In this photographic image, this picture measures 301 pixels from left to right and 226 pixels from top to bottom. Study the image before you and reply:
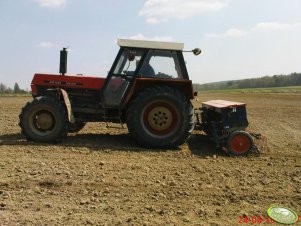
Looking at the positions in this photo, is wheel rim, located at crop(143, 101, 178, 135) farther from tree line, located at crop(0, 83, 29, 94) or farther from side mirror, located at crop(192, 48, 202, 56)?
tree line, located at crop(0, 83, 29, 94)

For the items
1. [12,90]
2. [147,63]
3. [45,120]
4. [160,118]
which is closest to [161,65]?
[147,63]

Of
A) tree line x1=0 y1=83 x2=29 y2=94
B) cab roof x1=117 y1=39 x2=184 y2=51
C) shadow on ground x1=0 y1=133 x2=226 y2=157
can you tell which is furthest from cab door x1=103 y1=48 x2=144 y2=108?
tree line x1=0 y1=83 x2=29 y2=94

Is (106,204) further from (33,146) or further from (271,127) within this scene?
(271,127)

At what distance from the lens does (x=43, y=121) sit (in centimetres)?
803

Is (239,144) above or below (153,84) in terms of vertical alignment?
below

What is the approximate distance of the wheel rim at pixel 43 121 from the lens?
26.4 ft

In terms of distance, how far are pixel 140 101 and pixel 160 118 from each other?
55 centimetres

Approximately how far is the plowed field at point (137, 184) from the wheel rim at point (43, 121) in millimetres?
366

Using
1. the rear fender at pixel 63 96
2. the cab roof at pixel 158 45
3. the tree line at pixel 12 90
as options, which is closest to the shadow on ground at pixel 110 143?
the rear fender at pixel 63 96

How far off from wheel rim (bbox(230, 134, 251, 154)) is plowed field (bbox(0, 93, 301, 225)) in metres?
0.18

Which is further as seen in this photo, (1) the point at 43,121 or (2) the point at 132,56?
(2) the point at 132,56

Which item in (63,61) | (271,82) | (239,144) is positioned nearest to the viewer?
(239,144)

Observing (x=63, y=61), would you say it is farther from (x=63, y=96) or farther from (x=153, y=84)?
(x=153, y=84)

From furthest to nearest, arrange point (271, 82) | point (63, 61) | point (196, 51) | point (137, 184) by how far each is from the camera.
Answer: point (271, 82)
point (63, 61)
point (196, 51)
point (137, 184)
